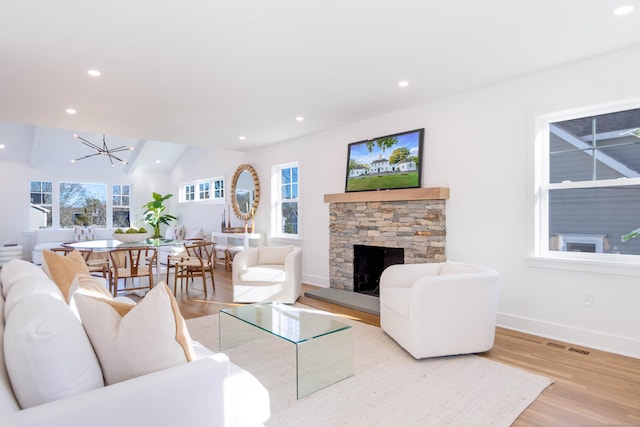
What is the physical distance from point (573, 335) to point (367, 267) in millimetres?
2537

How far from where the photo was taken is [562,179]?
345 cm

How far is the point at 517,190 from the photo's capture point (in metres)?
3.59

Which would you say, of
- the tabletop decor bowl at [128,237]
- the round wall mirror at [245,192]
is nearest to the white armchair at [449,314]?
the tabletop decor bowl at [128,237]

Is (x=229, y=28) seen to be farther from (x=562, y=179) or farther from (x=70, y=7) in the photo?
(x=562, y=179)

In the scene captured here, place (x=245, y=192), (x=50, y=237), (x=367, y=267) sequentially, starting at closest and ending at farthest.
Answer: (x=367, y=267), (x=245, y=192), (x=50, y=237)

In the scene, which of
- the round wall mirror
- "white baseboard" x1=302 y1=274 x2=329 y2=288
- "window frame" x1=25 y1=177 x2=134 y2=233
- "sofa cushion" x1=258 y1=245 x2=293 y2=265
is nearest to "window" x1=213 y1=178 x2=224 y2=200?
the round wall mirror

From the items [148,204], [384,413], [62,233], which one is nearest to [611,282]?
[384,413]

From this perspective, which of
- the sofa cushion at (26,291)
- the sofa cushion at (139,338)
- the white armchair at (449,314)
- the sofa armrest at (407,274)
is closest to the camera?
the sofa cushion at (139,338)

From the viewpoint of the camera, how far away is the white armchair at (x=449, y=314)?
2799mm

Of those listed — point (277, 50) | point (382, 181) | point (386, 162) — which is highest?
point (277, 50)

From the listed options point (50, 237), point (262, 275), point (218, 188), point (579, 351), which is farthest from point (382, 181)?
point (50, 237)

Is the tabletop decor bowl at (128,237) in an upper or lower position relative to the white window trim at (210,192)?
lower

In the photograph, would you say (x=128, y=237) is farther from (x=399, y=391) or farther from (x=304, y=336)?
(x=399, y=391)

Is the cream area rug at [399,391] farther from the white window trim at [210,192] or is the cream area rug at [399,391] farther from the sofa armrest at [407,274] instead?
the white window trim at [210,192]
